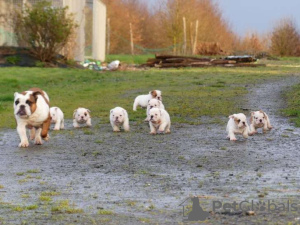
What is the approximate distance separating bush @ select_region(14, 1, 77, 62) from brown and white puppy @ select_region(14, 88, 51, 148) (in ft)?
70.4

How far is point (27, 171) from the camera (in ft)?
28.9

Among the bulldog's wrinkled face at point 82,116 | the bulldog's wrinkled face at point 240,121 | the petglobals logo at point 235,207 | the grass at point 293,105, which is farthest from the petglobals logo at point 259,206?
the bulldog's wrinkled face at point 82,116

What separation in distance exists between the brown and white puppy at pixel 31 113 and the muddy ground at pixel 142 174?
0.25 meters

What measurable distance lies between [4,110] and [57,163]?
7.98 metres

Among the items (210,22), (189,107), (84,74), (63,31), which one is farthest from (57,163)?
(210,22)

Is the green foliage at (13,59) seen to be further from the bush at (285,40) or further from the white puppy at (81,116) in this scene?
the bush at (285,40)

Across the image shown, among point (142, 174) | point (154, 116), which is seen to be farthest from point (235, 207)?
point (154, 116)

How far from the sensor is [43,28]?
3303 cm

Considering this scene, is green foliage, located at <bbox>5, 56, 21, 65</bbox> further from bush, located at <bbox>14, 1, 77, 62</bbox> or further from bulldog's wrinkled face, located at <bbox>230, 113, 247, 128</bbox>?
bulldog's wrinkled face, located at <bbox>230, 113, 247, 128</bbox>

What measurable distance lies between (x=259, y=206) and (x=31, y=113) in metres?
5.63

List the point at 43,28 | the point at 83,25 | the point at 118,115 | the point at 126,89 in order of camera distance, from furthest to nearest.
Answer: the point at 83,25
the point at 43,28
the point at 126,89
the point at 118,115

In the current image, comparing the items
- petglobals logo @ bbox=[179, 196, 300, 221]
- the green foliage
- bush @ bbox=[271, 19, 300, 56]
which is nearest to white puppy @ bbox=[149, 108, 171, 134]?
petglobals logo @ bbox=[179, 196, 300, 221]

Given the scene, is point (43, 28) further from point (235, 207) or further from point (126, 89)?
point (235, 207)

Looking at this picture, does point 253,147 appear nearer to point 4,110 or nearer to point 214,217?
point 214,217
